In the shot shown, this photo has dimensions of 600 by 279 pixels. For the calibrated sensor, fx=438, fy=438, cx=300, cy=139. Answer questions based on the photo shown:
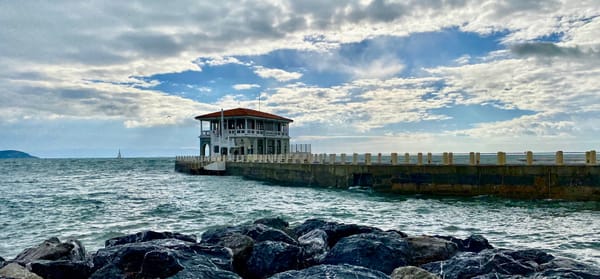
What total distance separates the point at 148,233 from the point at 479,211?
38.8 feet

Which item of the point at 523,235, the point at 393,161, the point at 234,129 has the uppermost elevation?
the point at 234,129

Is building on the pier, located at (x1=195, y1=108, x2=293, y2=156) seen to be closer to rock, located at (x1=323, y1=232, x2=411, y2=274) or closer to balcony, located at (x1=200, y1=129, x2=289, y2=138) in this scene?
balcony, located at (x1=200, y1=129, x2=289, y2=138)

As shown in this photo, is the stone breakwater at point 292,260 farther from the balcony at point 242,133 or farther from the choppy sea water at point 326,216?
the balcony at point 242,133

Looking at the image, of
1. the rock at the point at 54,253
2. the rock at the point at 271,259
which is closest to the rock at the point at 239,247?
the rock at the point at 271,259

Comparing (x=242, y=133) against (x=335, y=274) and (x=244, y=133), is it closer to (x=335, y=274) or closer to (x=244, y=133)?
(x=244, y=133)

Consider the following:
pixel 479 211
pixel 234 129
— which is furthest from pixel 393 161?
pixel 234 129

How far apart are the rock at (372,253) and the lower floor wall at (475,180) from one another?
48.4 feet

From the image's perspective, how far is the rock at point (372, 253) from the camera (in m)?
6.15

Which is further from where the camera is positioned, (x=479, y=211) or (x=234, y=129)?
(x=234, y=129)

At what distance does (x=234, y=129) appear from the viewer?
47312 millimetres

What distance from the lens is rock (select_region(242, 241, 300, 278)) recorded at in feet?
20.7

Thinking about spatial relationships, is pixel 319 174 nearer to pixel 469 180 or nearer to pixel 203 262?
pixel 469 180

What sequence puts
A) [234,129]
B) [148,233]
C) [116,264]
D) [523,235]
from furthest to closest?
1. [234,129]
2. [523,235]
3. [148,233]
4. [116,264]

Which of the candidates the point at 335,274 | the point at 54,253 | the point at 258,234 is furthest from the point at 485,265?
the point at 54,253
